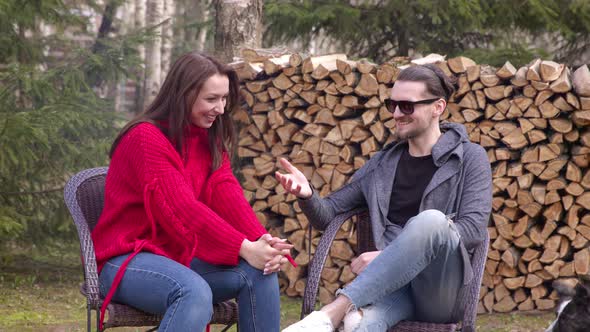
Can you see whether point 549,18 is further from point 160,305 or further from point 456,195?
point 160,305

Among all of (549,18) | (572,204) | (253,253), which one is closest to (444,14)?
(549,18)

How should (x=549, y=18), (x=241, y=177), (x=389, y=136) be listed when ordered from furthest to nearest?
1. (x=549, y=18)
2. (x=241, y=177)
3. (x=389, y=136)

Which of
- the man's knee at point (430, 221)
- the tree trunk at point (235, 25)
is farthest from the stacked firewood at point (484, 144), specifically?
the man's knee at point (430, 221)

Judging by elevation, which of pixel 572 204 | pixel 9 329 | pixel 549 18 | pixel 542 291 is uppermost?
pixel 549 18

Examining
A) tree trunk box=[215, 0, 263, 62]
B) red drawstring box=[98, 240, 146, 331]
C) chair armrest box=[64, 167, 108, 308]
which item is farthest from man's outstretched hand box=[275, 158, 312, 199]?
tree trunk box=[215, 0, 263, 62]

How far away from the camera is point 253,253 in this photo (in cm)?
332

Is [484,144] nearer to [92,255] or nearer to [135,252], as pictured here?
[135,252]

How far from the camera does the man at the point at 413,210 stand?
317 cm

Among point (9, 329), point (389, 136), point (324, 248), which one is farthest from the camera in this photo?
point (389, 136)

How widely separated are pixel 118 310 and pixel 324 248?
2.79ft

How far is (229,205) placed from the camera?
354cm

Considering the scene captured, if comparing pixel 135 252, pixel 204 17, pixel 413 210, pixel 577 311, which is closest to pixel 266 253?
pixel 135 252

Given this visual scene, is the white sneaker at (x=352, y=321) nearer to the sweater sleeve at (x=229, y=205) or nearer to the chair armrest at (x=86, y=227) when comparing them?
the sweater sleeve at (x=229, y=205)

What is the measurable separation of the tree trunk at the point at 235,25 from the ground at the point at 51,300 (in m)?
1.77
